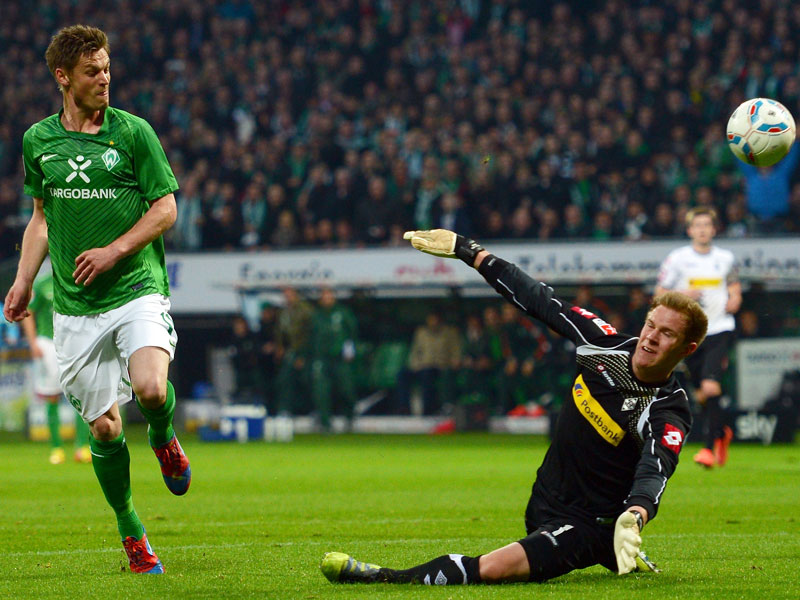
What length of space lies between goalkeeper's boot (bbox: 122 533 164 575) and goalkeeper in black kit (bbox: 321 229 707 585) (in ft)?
3.48

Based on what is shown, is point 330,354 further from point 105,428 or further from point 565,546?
point 565,546

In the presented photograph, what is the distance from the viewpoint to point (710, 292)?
42.1 ft

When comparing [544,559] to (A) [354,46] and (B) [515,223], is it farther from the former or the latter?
(A) [354,46]

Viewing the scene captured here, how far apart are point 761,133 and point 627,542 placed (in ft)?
15.2

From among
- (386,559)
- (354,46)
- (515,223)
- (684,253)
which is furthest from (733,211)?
(386,559)

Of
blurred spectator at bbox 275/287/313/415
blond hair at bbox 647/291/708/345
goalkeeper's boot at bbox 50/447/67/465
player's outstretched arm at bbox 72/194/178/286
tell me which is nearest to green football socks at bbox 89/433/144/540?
player's outstretched arm at bbox 72/194/178/286

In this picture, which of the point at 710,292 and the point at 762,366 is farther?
the point at 762,366

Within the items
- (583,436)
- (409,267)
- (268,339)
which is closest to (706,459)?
(583,436)

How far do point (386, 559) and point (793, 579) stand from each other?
201 centimetres

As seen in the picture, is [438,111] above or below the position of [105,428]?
A: above

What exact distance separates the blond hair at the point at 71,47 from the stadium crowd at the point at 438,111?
14.4 meters

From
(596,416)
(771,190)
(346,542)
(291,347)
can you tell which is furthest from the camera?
(291,347)

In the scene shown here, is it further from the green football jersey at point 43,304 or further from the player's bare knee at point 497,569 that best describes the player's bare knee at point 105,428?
the green football jersey at point 43,304

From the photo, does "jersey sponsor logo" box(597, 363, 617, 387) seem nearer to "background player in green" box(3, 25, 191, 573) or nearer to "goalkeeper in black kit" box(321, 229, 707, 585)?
"goalkeeper in black kit" box(321, 229, 707, 585)
